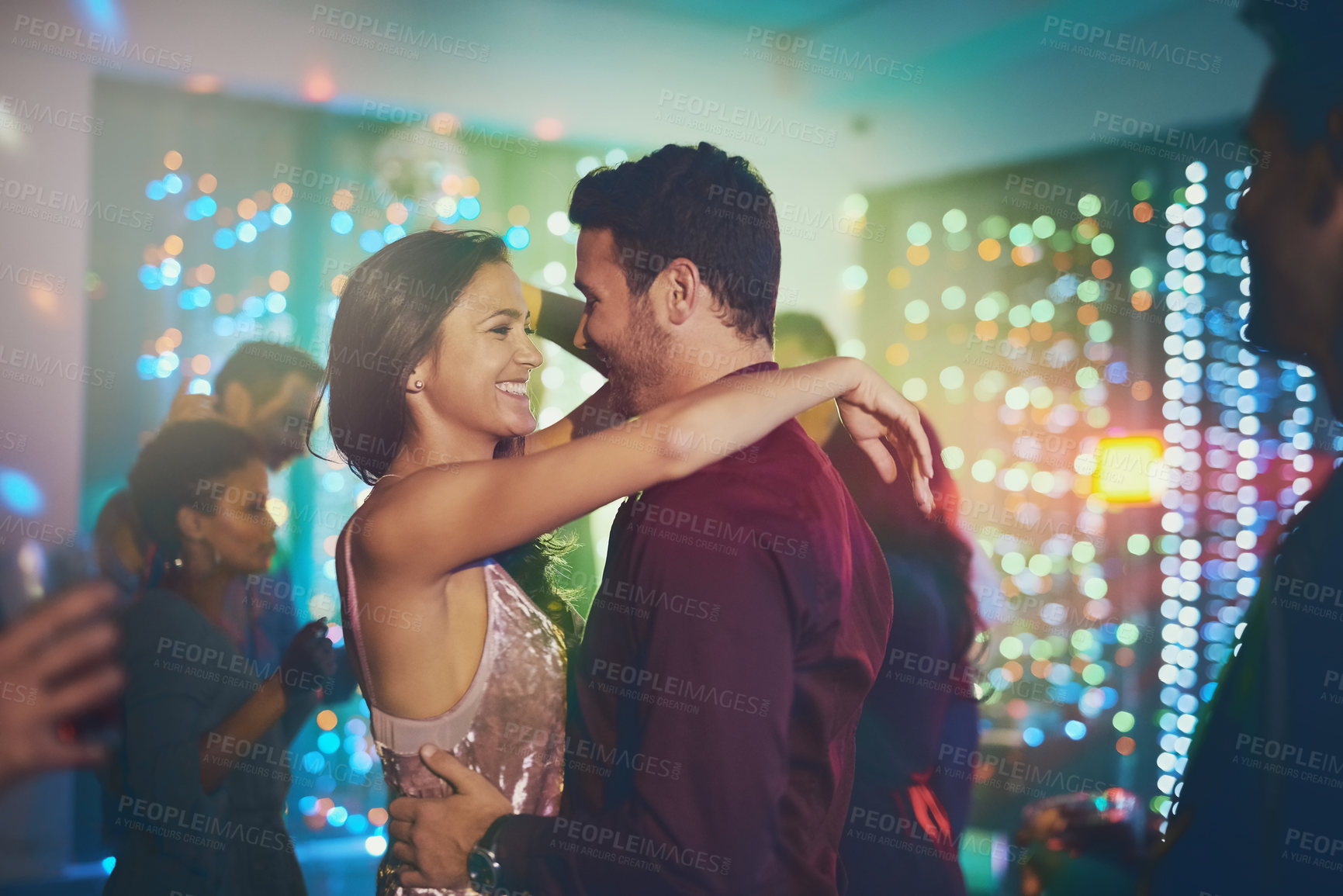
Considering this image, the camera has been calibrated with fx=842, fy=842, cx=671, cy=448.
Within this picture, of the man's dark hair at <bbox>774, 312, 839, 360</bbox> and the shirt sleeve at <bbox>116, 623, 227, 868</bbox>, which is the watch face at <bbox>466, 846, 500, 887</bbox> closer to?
the shirt sleeve at <bbox>116, 623, 227, 868</bbox>

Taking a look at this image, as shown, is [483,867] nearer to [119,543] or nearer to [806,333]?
[119,543]

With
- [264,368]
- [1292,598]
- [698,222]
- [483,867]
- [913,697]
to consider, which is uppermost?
[698,222]

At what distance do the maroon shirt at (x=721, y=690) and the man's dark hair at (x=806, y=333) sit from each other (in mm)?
1056

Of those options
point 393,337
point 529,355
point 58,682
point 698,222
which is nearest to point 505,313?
point 529,355

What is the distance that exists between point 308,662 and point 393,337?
0.94 metres

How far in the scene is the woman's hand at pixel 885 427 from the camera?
6.26 feet

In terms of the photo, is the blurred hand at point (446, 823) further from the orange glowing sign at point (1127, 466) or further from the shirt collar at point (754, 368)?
the orange glowing sign at point (1127, 466)

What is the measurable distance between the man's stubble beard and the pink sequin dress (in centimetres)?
47

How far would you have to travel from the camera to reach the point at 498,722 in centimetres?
169

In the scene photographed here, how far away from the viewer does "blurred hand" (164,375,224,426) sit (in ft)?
7.94

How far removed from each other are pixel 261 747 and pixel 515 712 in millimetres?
979

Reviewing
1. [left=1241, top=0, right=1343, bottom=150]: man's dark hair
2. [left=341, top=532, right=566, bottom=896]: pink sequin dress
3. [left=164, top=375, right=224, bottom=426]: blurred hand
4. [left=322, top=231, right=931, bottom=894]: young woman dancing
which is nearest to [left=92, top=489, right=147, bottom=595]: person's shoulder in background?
[left=164, top=375, right=224, bottom=426]: blurred hand

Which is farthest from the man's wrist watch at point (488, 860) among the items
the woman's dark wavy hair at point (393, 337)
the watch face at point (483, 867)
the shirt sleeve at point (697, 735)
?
the woman's dark wavy hair at point (393, 337)

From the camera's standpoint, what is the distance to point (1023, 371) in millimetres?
3018
